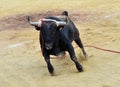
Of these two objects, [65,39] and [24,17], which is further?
[24,17]

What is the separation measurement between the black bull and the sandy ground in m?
0.44

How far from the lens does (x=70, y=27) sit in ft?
32.4

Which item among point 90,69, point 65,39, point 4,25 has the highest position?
point 65,39

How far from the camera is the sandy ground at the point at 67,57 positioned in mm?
9233

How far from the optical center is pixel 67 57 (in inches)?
430

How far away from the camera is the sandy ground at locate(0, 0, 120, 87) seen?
363 inches

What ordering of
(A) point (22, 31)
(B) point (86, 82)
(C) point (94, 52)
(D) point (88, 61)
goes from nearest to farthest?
(B) point (86, 82) < (D) point (88, 61) < (C) point (94, 52) < (A) point (22, 31)

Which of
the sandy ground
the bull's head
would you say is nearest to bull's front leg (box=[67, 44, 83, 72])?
the sandy ground

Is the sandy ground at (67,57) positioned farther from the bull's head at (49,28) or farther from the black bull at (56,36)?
the bull's head at (49,28)

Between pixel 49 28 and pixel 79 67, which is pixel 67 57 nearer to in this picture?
pixel 79 67

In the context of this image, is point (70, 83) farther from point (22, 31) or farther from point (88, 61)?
point (22, 31)

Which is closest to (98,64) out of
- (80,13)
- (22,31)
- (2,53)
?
(2,53)

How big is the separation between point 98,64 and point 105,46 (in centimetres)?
161

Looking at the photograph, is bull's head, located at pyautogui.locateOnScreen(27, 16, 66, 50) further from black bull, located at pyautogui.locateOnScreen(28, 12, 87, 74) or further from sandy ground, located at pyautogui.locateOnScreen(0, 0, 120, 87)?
sandy ground, located at pyautogui.locateOnScreen(0, 0, 120, 87)
